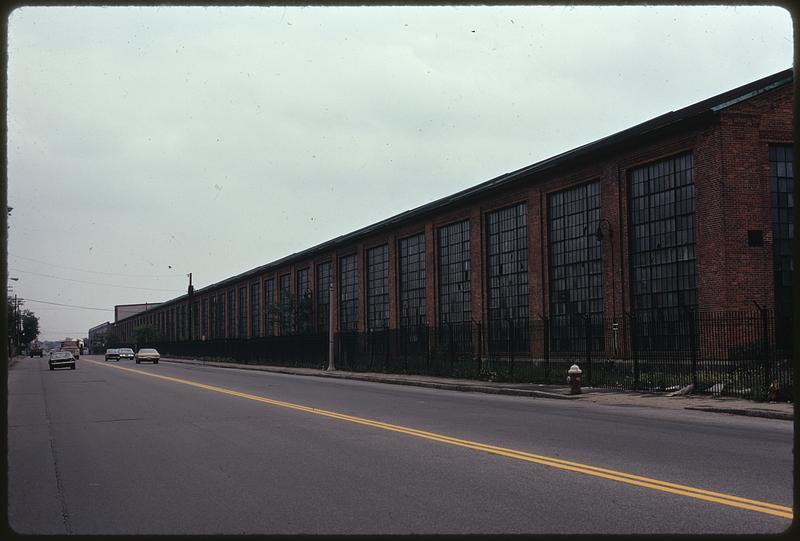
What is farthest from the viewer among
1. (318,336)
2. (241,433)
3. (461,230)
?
(318,336)

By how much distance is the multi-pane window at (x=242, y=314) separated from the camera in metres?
86.4

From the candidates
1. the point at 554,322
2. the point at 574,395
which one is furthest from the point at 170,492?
the point at 554,322

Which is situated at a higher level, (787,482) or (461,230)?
(461,230)

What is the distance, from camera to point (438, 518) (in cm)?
652

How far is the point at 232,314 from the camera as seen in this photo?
303 ft

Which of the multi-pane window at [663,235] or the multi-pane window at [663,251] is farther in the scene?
the multi-pane window at [663,235]

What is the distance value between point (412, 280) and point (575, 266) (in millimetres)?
16992

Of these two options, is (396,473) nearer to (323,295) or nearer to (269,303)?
(323,295)

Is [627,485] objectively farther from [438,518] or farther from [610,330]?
[610,330]

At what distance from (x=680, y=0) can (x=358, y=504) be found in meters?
5.00

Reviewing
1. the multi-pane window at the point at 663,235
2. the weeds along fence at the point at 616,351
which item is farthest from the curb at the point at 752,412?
the multi-pane window at the point at 663,235

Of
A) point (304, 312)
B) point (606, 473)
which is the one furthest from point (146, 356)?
point (606, 473)

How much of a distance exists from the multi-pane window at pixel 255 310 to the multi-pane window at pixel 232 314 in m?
7.19

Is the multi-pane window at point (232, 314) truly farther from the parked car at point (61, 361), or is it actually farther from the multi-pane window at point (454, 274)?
the multi-pane window at point (454, 274)
